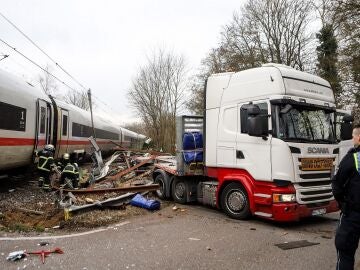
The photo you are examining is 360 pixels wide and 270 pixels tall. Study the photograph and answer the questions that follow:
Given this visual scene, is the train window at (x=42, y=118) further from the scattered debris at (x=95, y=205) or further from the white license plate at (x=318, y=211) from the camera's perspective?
the white license plate at (x=318, y=211)

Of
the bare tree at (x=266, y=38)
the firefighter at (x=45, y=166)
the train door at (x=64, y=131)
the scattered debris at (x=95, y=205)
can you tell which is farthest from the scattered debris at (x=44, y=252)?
the bare tree at (x=266, y=38)

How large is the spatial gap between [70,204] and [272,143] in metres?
4.78

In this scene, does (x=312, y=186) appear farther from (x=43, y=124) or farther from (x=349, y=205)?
(x=43, y=124)

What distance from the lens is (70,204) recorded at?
9.12m

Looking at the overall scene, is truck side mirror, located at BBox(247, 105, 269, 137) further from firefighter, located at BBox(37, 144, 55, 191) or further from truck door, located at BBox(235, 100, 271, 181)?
firefighter, located at BBox(37, 144, 55, 191)

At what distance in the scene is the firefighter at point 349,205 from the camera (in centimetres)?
430

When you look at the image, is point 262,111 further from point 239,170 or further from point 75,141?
point 75,141

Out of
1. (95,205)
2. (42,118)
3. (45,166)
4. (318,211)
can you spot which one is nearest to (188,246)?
(318,211)

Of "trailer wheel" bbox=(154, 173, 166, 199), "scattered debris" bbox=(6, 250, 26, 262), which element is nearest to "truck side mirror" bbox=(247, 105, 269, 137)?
"trailer wheel" bbox=(154, 173, 166, 199)

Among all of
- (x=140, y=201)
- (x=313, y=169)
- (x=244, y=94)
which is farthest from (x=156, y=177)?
(x=313, y=169)

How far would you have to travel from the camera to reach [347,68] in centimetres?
1841

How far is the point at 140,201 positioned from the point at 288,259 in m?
4.61

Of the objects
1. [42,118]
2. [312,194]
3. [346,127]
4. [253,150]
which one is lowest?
[312,194]

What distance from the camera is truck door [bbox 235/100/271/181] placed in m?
7.83
